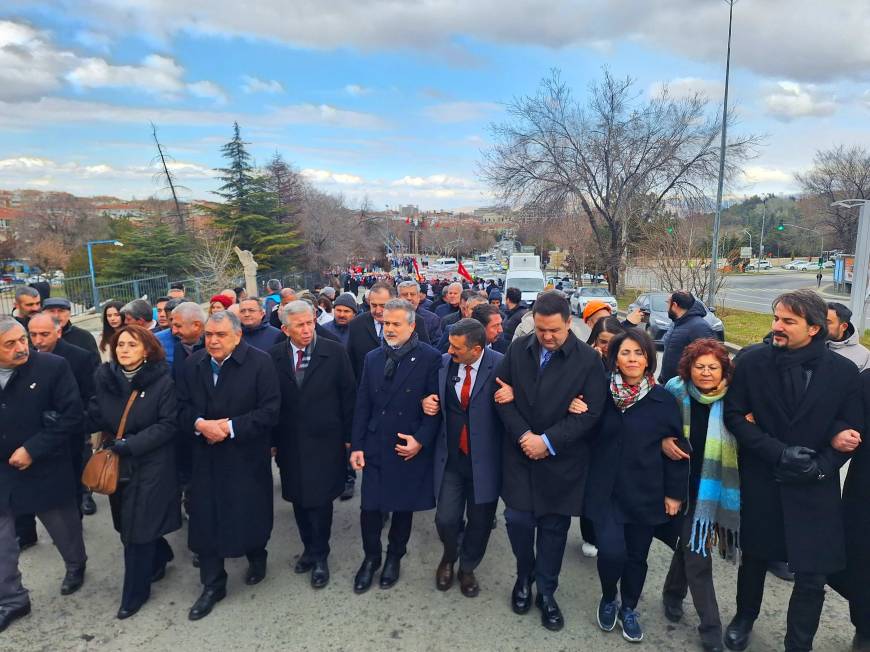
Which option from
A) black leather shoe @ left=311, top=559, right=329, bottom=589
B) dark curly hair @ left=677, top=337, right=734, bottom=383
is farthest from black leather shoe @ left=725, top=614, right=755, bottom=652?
black leather shoe @ left=311, top=559, right=329, bottom=589

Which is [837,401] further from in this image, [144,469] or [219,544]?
[144,469]

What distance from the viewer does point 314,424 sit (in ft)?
12.3

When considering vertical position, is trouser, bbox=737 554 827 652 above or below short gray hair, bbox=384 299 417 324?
below

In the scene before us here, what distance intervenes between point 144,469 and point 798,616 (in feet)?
12.7

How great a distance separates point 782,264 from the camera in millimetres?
71875

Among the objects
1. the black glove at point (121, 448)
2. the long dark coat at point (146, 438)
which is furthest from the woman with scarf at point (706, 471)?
the black glove at point (121, 448)

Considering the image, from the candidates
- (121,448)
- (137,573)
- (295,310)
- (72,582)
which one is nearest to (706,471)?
(295,310)

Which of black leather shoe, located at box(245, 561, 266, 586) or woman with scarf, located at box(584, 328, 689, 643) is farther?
black leather shoe, located at box(245, 561, 266, 586)

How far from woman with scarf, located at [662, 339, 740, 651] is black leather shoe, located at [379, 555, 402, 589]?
1.90 metres

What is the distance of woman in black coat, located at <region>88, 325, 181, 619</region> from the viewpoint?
3320 millimetres

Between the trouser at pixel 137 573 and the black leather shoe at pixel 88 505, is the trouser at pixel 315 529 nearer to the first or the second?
the trouser at pixel 137 573

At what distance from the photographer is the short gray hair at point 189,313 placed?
180 inches

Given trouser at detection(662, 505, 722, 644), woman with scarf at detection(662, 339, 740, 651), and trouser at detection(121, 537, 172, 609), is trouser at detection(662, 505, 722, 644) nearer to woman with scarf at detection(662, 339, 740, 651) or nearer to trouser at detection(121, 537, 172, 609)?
woman with scarf at detection(662, 339, 740, 651)

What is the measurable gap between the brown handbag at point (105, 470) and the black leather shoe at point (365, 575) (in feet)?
5.57
